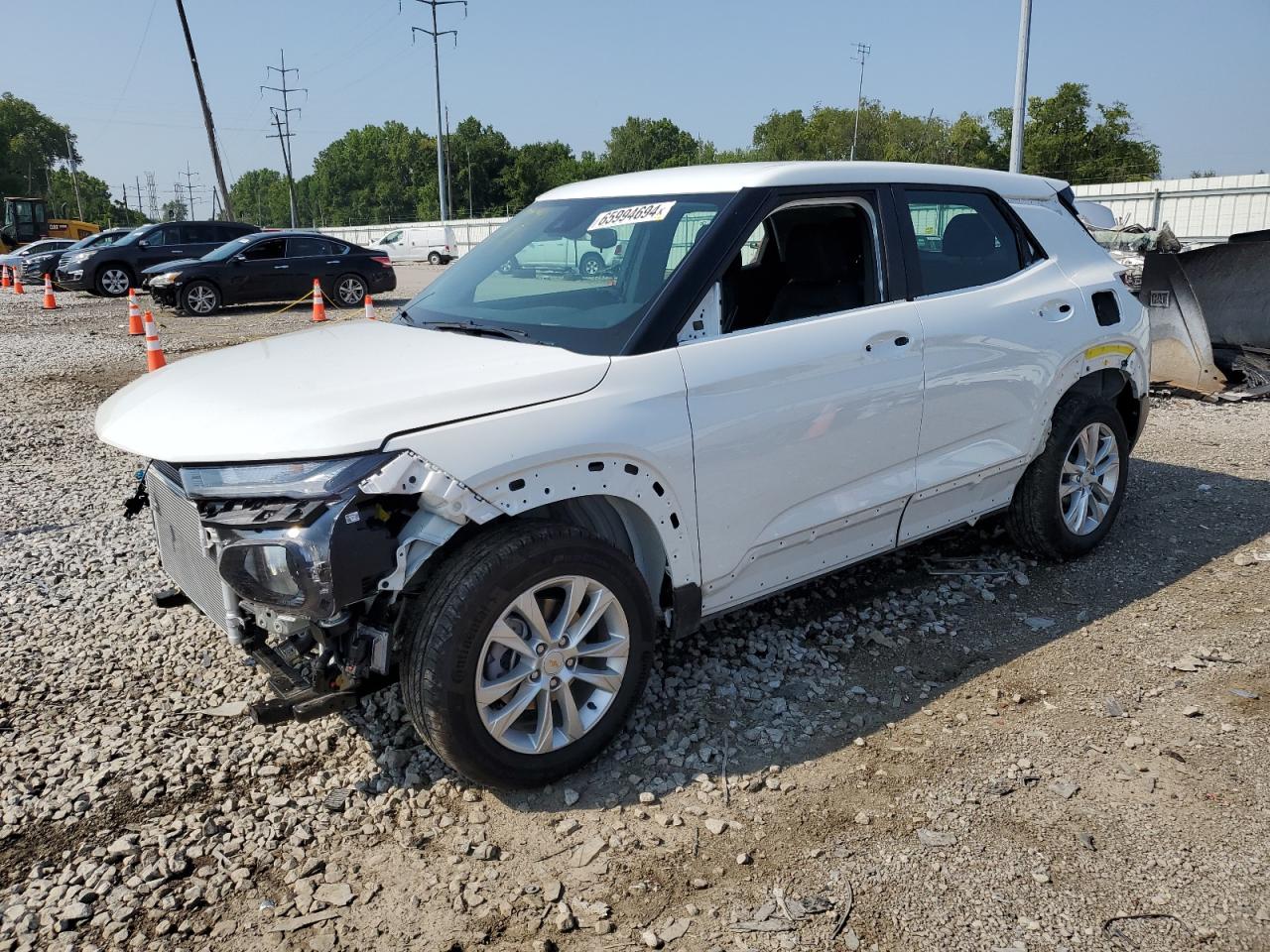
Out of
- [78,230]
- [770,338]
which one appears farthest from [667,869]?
[78,230]

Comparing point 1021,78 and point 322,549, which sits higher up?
point 1021,78

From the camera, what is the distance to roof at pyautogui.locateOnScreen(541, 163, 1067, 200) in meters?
3.73

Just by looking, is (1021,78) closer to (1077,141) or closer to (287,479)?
(287,479)

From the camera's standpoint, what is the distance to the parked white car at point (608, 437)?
279 centimetres

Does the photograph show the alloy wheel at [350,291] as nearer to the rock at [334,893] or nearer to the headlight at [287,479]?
the headlight at [287,479]

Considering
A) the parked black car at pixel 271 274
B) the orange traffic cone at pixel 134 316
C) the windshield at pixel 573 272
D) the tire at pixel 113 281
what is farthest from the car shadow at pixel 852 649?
the tire at pixel 113 281

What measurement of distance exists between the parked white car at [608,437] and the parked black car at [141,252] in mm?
19603

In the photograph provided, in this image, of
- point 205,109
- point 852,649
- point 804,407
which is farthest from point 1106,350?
point 205,109

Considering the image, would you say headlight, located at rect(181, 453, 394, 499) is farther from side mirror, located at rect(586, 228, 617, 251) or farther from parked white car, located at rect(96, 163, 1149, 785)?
side mirror, located at rect(586, 228, 617, 251)

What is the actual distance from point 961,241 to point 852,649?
6.30 feet

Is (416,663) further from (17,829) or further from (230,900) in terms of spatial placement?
(17,829)

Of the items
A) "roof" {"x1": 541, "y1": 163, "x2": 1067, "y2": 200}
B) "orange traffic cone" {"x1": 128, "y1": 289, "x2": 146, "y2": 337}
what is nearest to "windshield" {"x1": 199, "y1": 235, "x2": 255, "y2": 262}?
"orange traffic cone" {"x1": 128, "y1": 289, "x2": 146, "y2": 337}

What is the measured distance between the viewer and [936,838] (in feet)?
9.57

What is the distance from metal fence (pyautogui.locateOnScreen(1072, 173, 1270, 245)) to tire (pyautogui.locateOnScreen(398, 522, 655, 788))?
22982 mm
